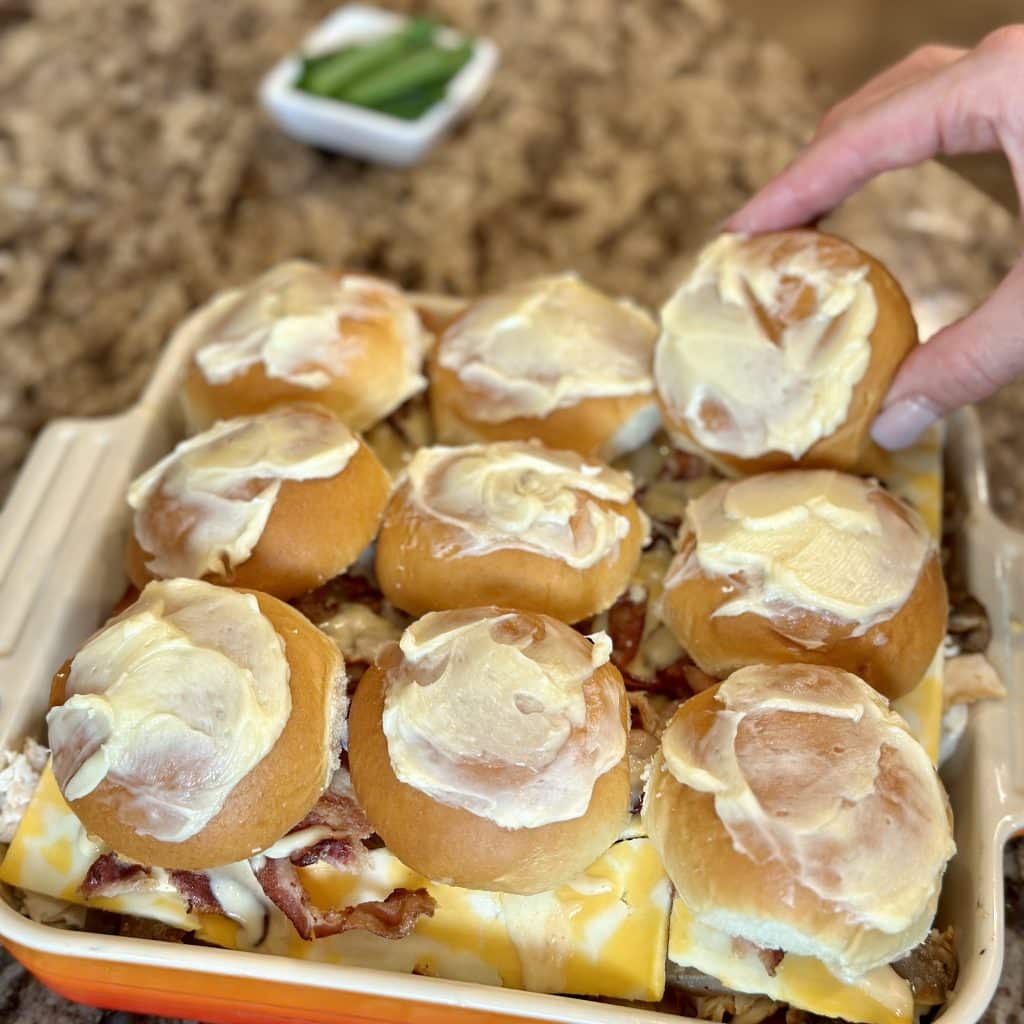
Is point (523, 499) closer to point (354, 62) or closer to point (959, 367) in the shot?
point (959, 367)

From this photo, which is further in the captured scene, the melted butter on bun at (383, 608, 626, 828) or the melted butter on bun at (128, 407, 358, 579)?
the melted butter on bun at (128, 407, 358, 579)

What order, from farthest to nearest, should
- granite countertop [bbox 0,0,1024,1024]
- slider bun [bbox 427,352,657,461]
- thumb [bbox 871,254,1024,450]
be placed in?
granite countertop [bbox 0,0,1024,1024] → slider bun [bbox 427,352,657,461] → thumb [bbox 871,254,1024,450]

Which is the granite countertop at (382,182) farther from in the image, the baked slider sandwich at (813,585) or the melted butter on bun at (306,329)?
the baked slider sandwich at (813,585)

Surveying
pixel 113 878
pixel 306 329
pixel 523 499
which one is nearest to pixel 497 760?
pixel 523 499

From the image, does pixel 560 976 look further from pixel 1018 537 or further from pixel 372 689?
pixel 1018 537

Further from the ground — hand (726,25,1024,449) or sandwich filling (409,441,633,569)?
hand (726,25,1024,449)

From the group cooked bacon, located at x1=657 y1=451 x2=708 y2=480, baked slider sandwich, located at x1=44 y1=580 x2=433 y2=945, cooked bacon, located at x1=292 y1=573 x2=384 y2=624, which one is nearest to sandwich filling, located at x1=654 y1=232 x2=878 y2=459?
cooked bacon, located at x1=657 y1=451 x2=708 y2=480

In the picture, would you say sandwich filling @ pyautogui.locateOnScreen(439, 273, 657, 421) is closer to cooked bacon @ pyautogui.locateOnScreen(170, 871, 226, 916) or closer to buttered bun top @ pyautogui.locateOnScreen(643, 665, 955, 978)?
buttered bun top @ pyautogui.locateOnScreen(643, 665, 955, 978)
